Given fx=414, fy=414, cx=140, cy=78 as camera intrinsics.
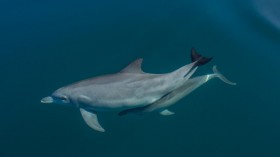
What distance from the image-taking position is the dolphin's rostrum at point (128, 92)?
820 cm

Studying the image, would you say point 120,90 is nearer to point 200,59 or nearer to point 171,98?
point 171,98

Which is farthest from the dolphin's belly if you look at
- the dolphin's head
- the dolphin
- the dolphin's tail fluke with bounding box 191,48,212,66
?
the dolphin's tail fluke with bounding box 191,48,212,66

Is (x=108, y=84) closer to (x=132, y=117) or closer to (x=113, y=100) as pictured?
(x=113, y=100)

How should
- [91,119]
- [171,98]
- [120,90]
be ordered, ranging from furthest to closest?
[171,98] → [91,119] → [120,90]

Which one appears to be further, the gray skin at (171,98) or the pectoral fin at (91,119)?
the gray skin at (171,98)

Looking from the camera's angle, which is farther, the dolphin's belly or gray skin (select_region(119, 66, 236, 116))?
gray skin (select_region(119, 66, 236, 116))

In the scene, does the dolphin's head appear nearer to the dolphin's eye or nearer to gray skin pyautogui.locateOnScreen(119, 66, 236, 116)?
the dolphin's eye

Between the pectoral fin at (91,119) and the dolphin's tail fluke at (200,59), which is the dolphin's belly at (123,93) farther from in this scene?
the dolphin's tail fluke at (200,59)

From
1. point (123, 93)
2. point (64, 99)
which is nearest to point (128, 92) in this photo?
point (123, 93)

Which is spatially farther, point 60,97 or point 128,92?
point 60,97

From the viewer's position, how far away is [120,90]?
8.17 metres

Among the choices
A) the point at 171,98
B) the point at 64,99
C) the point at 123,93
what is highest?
the point at 64,99

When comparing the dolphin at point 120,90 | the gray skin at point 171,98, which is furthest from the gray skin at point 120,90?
the gray skin at point 171,98

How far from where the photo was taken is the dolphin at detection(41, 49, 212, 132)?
26.9 ft
